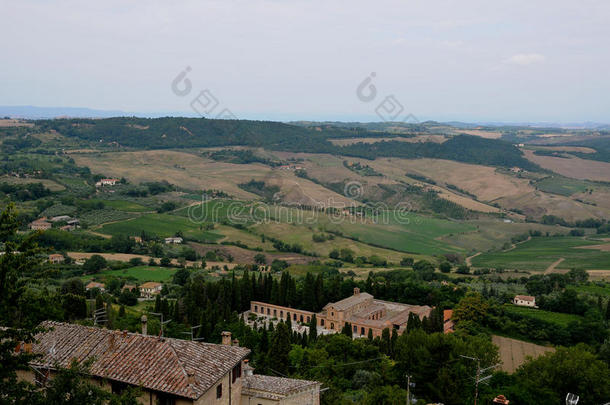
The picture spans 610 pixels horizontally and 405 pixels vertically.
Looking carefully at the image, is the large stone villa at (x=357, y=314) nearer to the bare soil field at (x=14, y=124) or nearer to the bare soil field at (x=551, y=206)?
the bare soil field at (x=551, y=206)

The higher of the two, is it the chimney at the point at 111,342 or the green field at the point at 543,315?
the chimney at the point at 111,342

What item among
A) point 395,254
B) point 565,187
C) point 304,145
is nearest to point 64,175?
point 395,254

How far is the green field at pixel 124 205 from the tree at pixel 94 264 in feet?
96.2

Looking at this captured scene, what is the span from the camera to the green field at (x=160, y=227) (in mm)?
87312

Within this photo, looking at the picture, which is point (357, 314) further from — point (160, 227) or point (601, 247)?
point (601, 247)

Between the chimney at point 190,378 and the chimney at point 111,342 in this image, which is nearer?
the chimney at point 190,378

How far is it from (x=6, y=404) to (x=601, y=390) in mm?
31866

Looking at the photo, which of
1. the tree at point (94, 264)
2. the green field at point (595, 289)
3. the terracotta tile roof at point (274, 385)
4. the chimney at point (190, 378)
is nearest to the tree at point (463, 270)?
the green field at point (595, 289)

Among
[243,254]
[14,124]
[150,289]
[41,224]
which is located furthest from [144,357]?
[14,124]

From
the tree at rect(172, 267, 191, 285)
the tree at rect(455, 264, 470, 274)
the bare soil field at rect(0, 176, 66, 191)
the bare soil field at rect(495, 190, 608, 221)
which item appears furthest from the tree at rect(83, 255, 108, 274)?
the bare soil field at rect(495, 190, 608, 221)

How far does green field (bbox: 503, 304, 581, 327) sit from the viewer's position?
5259cm

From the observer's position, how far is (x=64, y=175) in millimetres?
119875

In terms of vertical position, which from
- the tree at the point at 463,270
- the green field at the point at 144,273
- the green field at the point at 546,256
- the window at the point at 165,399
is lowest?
the green field at the point at 546,256

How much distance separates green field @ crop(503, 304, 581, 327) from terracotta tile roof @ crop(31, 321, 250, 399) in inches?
1614
